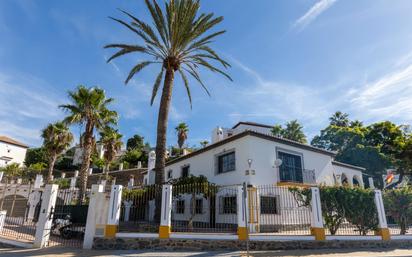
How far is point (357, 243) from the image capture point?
464 inches

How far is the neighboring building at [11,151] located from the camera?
51469 millimetres

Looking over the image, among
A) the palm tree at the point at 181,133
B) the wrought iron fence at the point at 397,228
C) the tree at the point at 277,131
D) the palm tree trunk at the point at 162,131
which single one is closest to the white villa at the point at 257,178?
the palm tree trunk at the point at 162,131

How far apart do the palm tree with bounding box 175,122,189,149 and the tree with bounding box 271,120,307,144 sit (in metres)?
21.5

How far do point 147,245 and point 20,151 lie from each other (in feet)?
189

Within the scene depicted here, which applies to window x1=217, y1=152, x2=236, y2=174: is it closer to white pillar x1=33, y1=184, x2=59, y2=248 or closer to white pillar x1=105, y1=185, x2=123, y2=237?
white pillar x1=105, y1=185, x2=123, y2=237

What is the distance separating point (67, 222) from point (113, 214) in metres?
4.39

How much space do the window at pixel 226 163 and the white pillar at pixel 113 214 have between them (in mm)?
8458

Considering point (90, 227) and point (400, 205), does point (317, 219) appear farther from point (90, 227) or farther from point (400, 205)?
point (90, 227)

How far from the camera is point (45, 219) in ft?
35.7

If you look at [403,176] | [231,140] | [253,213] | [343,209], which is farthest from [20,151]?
[403,176]

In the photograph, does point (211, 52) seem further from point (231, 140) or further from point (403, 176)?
point (403, 176)

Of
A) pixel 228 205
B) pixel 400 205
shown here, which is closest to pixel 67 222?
pixel 228 205

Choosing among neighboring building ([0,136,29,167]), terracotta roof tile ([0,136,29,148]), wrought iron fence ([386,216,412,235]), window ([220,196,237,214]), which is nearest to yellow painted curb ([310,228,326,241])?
window ([220,196,237,214])

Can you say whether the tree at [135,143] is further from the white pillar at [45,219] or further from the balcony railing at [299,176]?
the white pillar at [45,219]
